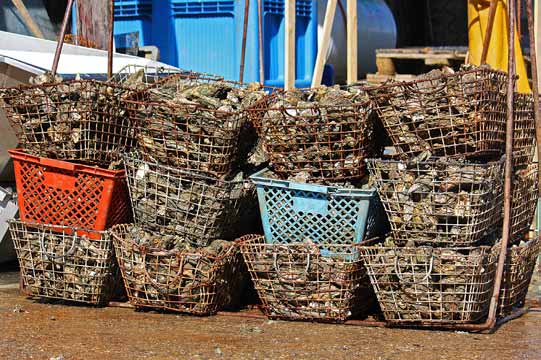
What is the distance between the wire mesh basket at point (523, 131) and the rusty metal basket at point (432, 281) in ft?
2.83

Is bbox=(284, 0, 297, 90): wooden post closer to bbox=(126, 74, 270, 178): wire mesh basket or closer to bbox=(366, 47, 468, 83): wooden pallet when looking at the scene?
bbox=(366, 47, 468, 83): wooden pallet

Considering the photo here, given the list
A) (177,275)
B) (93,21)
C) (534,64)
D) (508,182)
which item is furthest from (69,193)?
(93,21)

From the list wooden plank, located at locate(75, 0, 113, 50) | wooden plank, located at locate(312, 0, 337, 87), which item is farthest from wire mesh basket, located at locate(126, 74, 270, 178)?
wooden plank, located at locate(75, 0, 113, 50)

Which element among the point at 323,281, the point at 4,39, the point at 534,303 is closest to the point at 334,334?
the point at 323,281

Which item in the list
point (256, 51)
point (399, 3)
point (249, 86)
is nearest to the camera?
point (249, 86)

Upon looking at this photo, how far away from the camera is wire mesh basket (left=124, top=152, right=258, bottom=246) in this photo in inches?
203

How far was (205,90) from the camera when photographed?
5.41 m

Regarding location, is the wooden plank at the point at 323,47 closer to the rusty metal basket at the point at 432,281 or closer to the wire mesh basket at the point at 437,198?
the wire mesh basket at the point at 437,198

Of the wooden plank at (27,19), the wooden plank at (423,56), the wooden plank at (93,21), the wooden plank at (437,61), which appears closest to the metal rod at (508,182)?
the wooden plank at (423,56)

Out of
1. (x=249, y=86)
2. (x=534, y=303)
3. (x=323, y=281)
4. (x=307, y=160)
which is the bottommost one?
(x=534, y=303)

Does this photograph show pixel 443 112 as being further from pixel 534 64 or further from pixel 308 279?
pixel 308 279

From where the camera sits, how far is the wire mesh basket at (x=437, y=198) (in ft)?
15.4

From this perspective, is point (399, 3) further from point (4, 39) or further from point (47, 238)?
point (47, 238)

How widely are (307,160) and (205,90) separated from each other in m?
0.81
